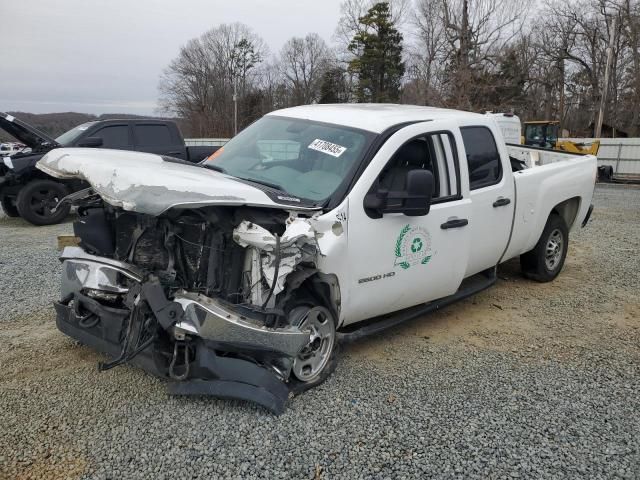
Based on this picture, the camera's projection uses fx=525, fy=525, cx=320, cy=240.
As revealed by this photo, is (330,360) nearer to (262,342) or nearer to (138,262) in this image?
(262,342)

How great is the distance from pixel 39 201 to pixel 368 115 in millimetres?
7729

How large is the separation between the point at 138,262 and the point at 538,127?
23.9 m

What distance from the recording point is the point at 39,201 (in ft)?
31.6

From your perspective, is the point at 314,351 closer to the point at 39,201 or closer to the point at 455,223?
the point at 455,223

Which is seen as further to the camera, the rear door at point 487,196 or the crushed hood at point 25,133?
the crushed hood at point 25,133

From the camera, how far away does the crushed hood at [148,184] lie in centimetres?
290

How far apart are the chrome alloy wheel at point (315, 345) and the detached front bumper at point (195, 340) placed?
0.18m

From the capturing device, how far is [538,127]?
23891mm

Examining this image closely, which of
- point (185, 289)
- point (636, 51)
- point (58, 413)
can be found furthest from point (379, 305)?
point (636, 51)

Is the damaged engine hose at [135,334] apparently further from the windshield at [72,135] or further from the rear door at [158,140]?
the rear door at [158,140]

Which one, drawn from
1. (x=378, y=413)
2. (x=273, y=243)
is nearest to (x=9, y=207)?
(x=273, y=243)

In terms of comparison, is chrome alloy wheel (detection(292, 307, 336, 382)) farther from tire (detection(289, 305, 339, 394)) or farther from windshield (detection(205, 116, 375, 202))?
windshield (detection(205, 116, 375, 202))

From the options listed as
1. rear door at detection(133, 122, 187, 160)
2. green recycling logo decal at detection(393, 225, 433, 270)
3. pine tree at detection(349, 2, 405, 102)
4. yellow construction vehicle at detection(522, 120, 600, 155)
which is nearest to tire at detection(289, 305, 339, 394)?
green recycling logo decal at detection(393, 225, 433, 270)

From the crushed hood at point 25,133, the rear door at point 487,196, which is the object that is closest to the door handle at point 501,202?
the rear door at point 487,196
